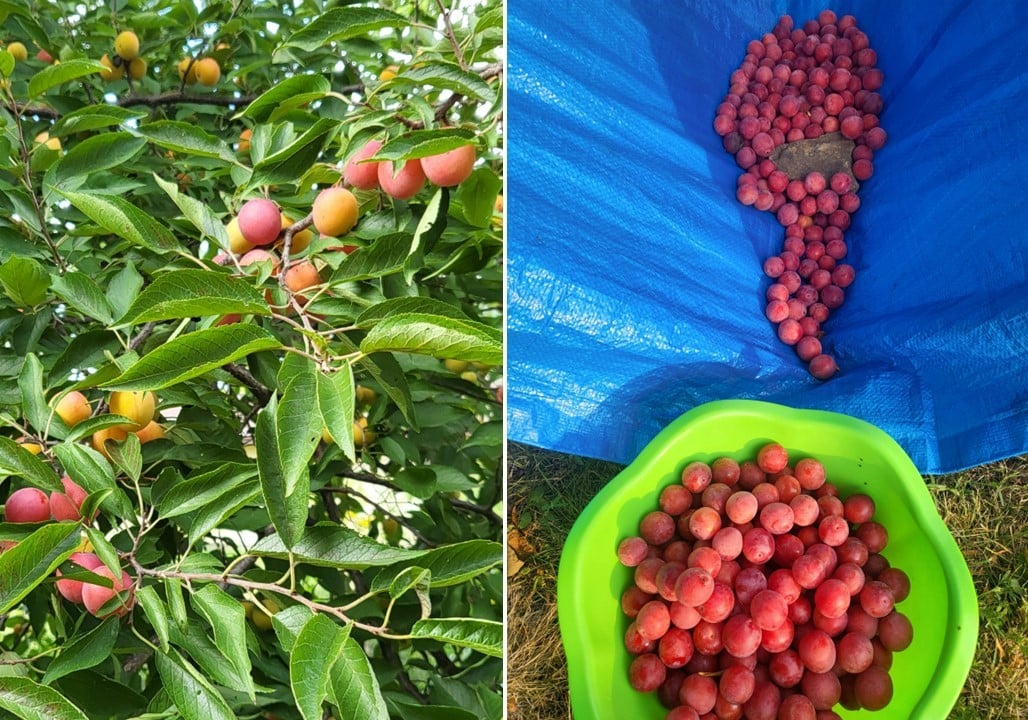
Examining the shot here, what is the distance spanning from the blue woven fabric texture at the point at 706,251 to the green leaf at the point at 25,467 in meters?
0.63

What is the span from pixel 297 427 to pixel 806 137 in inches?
57.2

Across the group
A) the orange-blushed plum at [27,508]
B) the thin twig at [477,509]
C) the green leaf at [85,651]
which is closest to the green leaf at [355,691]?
the green leaf at [85,651]

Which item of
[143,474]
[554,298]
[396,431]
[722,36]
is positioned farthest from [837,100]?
[143,474]

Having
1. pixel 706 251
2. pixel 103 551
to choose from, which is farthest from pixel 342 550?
pixel 706 251

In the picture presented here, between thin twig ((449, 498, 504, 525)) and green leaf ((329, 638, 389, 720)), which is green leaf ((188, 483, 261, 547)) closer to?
green leaf ((329, 638, 389, 720))

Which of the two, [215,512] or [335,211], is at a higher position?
[335,211]

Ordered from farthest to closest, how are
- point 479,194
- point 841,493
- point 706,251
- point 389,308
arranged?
point 706,251
point 841,493
point 479,194
point 389,308

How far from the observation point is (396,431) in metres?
1.10

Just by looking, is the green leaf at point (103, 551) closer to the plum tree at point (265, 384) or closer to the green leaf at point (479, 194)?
the plum tree at point (265, 384)

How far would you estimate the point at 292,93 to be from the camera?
2.72 feet

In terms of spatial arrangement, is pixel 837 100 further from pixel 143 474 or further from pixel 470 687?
pixel 143 474

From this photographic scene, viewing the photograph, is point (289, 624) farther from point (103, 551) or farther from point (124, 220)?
point (124, 220)

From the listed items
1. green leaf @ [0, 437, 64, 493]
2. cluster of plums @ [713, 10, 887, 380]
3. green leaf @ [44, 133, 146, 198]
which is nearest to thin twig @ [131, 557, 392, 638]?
green leaf @ [0, 437, 64, 493]

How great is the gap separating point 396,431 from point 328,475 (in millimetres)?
176
